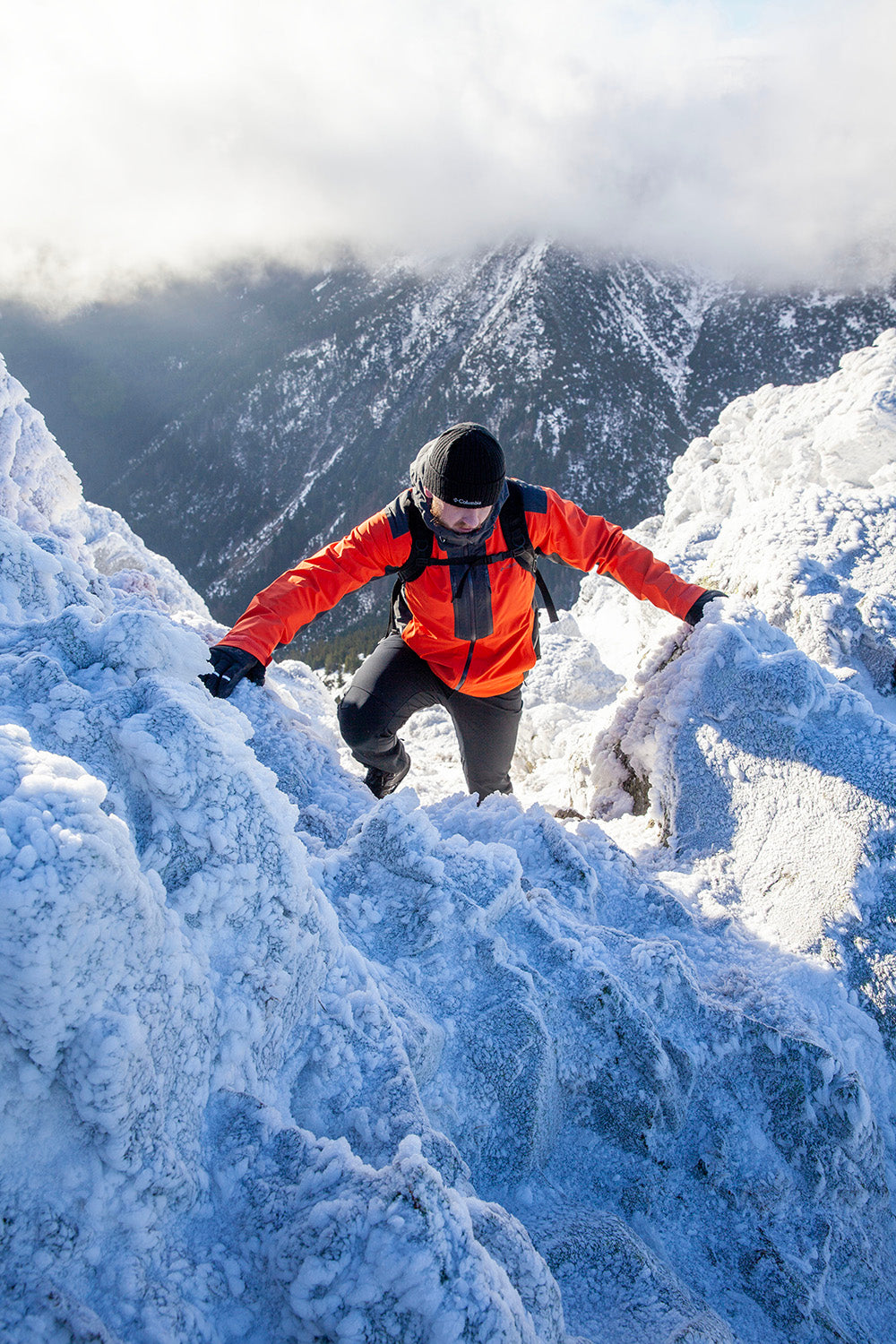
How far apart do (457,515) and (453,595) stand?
613mm

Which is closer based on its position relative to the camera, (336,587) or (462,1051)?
(462,1051)

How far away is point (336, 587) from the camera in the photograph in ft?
13.3

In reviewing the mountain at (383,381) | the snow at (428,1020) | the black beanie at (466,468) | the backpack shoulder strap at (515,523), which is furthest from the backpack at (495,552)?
Answer: the mountain at (383,381)

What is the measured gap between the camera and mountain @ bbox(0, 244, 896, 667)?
8619 centimetres

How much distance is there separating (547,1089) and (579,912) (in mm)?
879

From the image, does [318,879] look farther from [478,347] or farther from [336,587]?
[478,347]

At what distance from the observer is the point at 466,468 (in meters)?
3.77

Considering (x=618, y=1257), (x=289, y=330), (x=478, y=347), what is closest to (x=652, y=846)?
(x=618, y=1257)

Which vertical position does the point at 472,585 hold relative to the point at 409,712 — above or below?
above

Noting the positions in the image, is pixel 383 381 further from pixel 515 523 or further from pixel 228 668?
pixel 228 668

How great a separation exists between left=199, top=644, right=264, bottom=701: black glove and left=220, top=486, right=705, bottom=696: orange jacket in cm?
19

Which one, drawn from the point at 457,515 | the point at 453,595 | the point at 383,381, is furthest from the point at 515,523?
the point at 383,381

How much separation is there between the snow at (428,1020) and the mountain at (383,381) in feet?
242

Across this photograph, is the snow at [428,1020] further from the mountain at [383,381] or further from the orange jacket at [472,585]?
the mountain at [383,381]
